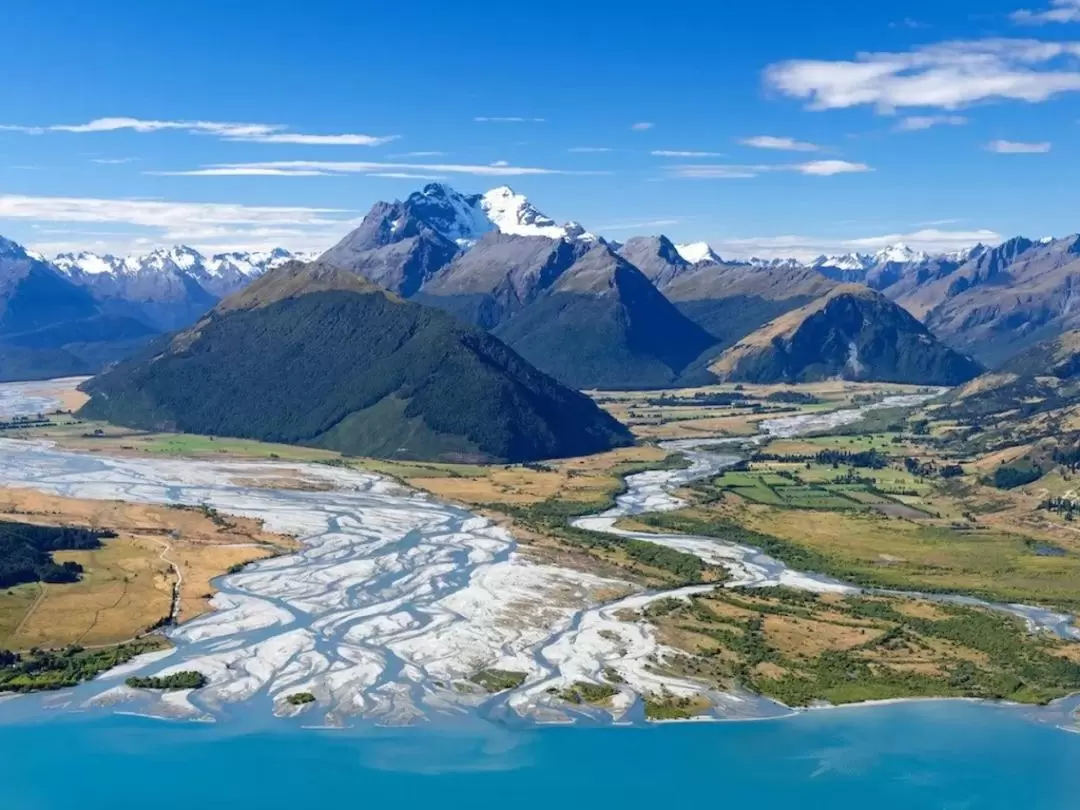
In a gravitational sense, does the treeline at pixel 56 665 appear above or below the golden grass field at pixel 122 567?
below

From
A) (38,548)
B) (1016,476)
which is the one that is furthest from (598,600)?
(1016,476)

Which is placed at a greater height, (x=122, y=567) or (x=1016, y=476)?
(x=1016, y=476)

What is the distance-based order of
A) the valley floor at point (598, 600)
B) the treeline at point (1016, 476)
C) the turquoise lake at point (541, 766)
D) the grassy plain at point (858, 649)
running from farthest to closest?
the treeline at point (1016, 476), the grassy plain at point (858, 649), the valley floor at point (598, 600), the turquoise lake at point (541, 766)

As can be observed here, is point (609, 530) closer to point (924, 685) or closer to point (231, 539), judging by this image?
point (231, 539)

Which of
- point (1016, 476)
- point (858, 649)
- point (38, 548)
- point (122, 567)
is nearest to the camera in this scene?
point (858, 649)

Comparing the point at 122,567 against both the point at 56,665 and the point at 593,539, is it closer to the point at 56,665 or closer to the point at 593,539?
the point at 56,665

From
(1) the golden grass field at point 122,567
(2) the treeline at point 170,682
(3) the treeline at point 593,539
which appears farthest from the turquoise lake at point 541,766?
(3) the treeline at point 593,539

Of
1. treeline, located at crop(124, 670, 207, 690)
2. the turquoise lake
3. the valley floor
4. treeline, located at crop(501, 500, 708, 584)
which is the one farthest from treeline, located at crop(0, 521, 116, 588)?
treeline, located at crop(501, 500, 708, 584)

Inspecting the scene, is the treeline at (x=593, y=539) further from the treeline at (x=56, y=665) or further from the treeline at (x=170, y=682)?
the treeline at (x=56, y=665)
